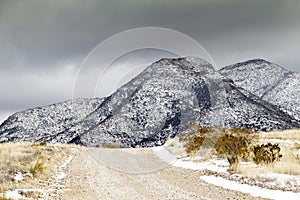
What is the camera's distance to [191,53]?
23.4 metres

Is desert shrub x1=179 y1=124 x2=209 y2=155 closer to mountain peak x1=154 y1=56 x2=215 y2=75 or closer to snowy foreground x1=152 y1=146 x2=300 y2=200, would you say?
snowy foreground x1=152 y1=146 x2=300 y2=200

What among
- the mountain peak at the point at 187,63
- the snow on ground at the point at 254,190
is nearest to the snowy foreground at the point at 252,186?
the snow on ground at the point at 254,190

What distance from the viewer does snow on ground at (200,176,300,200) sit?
1466 cm

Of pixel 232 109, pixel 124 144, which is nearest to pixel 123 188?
pixel 124 144

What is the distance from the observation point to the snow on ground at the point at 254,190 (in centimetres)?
1466

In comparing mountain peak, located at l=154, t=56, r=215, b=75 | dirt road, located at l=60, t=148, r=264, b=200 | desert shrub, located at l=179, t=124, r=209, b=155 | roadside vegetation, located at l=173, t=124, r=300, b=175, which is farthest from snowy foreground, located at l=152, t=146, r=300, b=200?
mountain peak, located at l=154, t=56, r=215, b=75

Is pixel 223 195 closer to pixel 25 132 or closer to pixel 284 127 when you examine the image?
pixel 284 127

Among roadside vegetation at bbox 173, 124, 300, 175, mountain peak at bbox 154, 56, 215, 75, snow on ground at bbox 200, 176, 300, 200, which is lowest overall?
snow on ground at bbox 200, 176, 300, 200

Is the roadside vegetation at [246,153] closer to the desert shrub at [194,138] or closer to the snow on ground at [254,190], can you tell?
the desert shrub at [194,138]

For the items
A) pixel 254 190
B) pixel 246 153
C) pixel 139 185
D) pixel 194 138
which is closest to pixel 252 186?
pixel 254 190

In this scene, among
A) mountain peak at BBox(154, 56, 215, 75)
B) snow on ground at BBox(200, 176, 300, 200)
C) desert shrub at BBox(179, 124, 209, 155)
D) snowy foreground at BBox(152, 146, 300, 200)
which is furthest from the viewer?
mountain peak at BBox(154, 56, 215, 75)

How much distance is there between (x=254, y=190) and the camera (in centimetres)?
1611

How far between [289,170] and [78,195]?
9.42 meters

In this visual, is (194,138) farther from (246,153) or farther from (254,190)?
(254,190)
